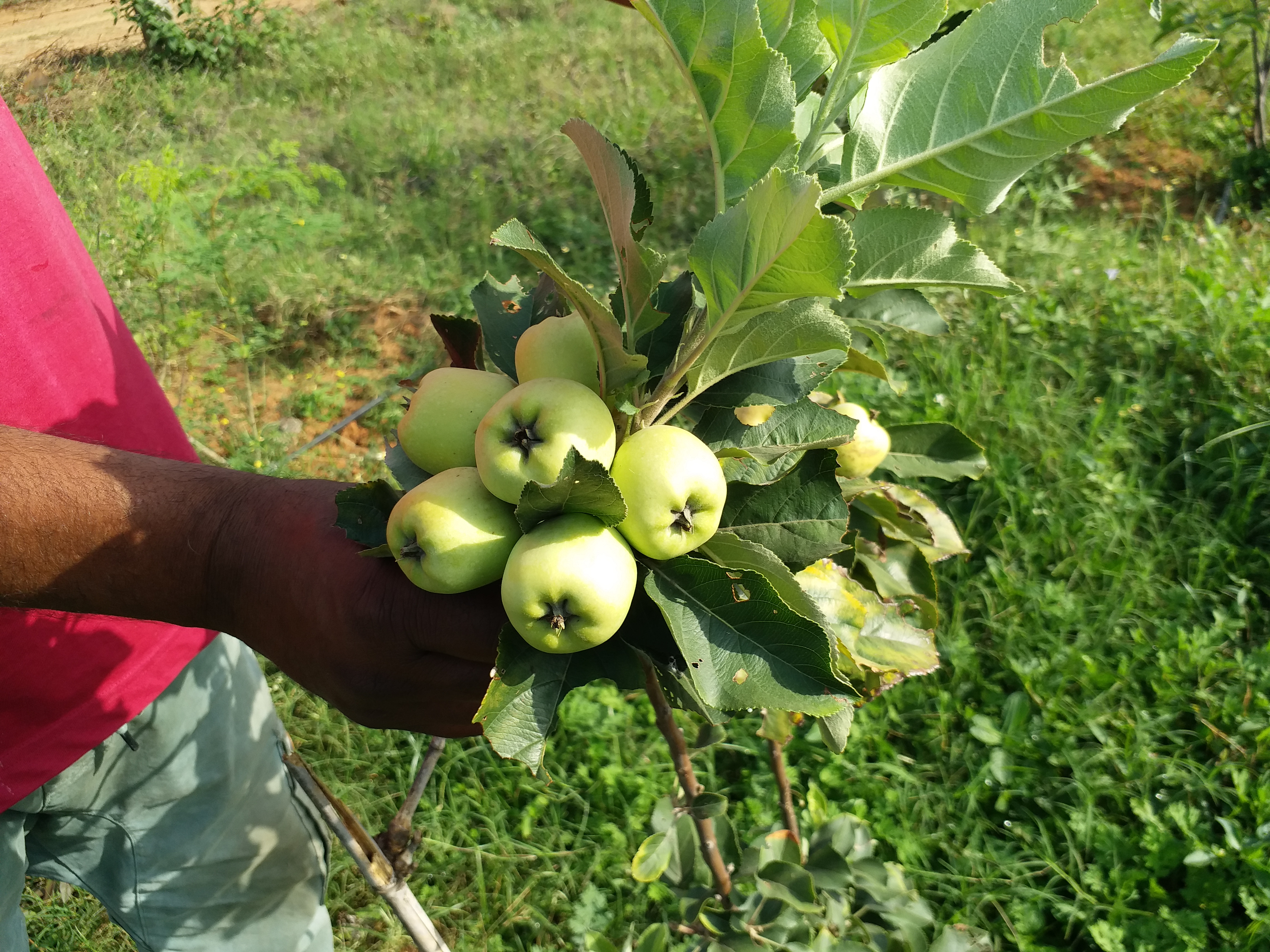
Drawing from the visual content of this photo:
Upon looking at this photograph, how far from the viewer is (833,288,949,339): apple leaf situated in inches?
47.2

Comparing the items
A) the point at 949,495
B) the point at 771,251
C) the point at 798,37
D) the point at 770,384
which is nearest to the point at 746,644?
the point at 770,384

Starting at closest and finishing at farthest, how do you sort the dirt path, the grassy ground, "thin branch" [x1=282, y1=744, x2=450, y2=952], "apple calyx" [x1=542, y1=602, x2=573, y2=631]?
1. "apple calyx" [x1=542, y1=602, x2=573, y2=631]
2. "thin branch" [x1=282, y1=744, x2=450, y2=952]
3. the dirt path
4. the grassy ground

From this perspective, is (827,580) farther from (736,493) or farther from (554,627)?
(554,627)

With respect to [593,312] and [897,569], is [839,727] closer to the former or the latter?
[897,569]

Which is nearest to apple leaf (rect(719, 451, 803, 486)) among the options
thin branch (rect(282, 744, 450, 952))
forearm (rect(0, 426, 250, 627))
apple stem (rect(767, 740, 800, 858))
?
forearm (rect(0, 426, 250, 627))

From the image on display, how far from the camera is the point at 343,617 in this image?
43.1 inches

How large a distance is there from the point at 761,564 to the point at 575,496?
0.23 meters

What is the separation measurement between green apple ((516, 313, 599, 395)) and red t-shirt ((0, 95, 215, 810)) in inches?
40.8

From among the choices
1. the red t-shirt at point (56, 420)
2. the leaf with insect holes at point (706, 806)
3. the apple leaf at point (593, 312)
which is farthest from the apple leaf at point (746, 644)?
the red t-shirt at point (56, 420)

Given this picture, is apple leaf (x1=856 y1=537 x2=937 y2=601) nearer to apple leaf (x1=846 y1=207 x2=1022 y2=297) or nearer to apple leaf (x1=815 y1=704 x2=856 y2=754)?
apple leaf (x1=815 y1=704 x2=856 y2=754)

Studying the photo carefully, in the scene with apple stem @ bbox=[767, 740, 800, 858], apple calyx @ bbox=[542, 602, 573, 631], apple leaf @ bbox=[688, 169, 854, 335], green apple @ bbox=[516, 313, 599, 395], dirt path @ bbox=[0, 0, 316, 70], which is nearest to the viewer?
apple leaf @ bbox=[688, 169, 854, 335]

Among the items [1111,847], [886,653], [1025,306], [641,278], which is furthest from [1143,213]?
[641,278]

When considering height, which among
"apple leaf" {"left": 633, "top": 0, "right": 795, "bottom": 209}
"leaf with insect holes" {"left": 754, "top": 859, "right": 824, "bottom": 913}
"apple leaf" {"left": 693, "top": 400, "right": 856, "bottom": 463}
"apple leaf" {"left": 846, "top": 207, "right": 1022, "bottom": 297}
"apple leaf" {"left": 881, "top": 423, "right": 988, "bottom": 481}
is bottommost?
"leaf with insect holes" {"left": 754, "top": 859, "right": 824, "bottom": 913}

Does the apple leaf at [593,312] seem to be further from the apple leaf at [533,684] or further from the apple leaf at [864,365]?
the apple leaf at [864,365]
